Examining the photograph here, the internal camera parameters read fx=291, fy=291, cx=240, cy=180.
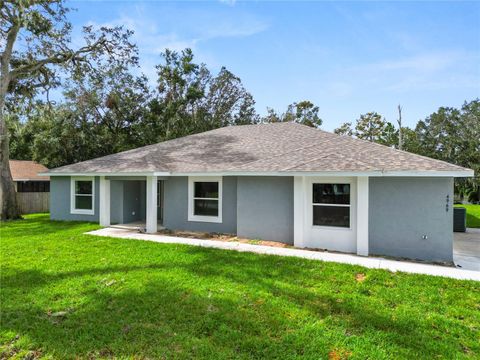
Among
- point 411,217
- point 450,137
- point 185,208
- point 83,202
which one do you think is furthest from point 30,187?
point 450,137

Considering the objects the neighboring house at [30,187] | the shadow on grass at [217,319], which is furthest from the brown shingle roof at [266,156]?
the neighboring house at [30,187]

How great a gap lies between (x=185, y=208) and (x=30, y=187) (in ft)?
58.0

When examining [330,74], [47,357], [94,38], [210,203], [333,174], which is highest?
[94,38]

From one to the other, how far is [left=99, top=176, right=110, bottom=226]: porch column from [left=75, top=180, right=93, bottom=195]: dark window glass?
1552 mm

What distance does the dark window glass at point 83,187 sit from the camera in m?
13.8

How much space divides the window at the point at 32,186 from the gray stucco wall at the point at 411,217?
24099mm

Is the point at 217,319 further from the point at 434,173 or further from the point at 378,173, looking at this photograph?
the point at 434,173

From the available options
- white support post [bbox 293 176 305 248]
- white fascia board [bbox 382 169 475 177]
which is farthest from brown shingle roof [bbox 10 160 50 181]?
white fascia board [bbox 382 169 475 177]

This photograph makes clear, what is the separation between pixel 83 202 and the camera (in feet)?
45.6

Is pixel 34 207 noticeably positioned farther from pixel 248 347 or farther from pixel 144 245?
pixel 248 347

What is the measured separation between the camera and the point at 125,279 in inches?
235

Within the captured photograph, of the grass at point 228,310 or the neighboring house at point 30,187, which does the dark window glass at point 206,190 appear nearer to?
the grass at point 228,310

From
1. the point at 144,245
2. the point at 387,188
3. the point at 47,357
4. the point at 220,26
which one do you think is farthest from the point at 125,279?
the point at 220,26

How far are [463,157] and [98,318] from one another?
4471 centimetres
